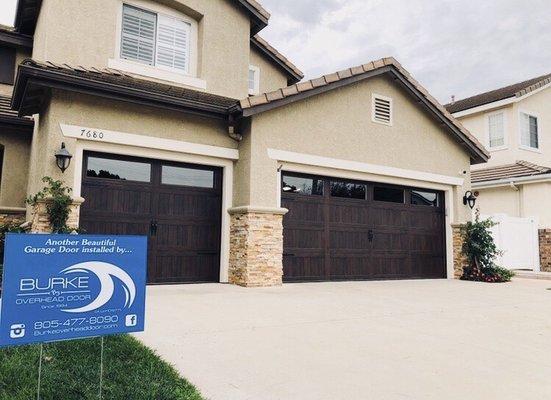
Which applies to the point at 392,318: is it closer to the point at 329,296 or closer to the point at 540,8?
the point at 329,296

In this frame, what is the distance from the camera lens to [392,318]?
21.7 feet

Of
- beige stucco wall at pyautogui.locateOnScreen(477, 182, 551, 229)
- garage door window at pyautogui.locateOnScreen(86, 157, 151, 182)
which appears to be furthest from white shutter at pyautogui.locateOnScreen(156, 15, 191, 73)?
beige stucco wall at pyautogui.locateOnScreen(477, 182, 551, 229)

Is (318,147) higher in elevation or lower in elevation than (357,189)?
higher

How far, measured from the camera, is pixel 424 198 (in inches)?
530

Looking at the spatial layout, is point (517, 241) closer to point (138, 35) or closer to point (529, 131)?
point (529, 131)

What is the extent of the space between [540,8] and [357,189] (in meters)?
14.7

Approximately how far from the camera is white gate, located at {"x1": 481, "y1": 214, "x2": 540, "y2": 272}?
15.8 metres

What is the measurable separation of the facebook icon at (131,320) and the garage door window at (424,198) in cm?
1097

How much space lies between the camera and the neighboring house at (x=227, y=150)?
9.25 m

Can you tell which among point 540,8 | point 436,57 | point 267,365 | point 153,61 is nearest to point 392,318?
point 267,365

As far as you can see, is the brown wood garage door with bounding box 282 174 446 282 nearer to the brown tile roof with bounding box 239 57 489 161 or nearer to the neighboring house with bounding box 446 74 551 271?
the brown tile roof with bounding box 239 57 489 161

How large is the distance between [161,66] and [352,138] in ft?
18.3

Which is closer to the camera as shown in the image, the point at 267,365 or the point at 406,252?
the point at 267,365

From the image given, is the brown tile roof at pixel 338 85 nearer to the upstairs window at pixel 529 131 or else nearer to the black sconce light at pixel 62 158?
the black sconce light at pixel 62 158
